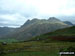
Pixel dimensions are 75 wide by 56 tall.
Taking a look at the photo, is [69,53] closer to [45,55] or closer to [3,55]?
[45,55]

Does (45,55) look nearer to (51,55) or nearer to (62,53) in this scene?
(51,55)

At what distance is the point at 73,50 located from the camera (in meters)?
65.8

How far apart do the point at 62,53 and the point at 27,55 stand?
1643 centimetres

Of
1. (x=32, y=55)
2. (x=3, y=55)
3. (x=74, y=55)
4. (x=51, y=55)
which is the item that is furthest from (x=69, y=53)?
(x=3, y=55)

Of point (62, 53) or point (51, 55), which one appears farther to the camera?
point (51, 55)

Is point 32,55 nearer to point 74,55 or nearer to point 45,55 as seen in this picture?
point 45,55

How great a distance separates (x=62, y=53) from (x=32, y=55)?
564 inches

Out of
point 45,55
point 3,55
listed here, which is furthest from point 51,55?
point 3,55

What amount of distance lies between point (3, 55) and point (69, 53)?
30828 mm

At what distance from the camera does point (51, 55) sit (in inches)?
2872

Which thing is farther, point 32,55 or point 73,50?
point 32,55

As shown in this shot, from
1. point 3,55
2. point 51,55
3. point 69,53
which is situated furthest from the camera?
point 3,55

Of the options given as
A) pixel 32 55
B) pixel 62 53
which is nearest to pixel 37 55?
pixel 32 55

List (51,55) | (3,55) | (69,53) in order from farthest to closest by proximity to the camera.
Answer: (3,55)
(51,55)
(69,53)
